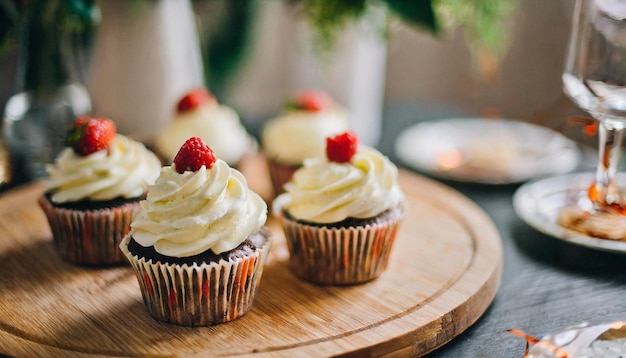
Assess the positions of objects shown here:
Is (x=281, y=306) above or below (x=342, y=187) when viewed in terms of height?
below

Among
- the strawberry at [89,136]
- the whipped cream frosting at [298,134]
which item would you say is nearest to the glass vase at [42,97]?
the strawberry at [89,136]

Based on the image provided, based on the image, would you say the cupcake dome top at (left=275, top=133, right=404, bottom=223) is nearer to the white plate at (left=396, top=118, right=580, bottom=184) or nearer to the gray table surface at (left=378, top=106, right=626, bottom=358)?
the gray table surface at (left=378, top=106, right=626, bottom=358)

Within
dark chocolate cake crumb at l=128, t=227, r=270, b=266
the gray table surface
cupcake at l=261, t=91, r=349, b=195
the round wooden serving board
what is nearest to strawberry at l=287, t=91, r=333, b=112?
cupcake at l=261, t=91, r=349, b=195

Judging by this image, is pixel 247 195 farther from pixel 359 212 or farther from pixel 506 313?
pixel 506 313

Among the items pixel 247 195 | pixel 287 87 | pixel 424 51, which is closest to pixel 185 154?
pixel 247 195

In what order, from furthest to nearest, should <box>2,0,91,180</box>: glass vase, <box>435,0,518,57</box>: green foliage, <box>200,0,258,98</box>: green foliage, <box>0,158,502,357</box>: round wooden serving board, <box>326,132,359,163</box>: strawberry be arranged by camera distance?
<box>200,0,258,98</box>: green foliage, <box>435,0,518,57</box>: green foliage, <box>2,0,91,180</box>: glass vase, <box>326,132,359,163</box>: strawberry, <box>0,158,502,357</box>: round wooden serving board

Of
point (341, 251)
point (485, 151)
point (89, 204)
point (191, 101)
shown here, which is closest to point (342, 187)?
point (341, 251)

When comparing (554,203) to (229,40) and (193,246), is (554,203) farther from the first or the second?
(229,40)

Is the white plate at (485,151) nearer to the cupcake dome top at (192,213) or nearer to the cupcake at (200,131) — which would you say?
the cupcake at (200,131)
